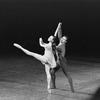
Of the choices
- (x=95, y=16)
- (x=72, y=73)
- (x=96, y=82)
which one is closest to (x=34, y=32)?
(x=95, y=16)

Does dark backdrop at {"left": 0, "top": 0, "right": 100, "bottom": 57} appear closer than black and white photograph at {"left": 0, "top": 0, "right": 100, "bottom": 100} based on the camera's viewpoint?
No

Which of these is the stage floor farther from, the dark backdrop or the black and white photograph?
the dark backdrop

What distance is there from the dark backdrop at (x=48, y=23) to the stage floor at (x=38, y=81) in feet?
9.06

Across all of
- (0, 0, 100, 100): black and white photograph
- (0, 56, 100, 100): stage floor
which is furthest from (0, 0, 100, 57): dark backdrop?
(0, 56, 100, 100): stage floor

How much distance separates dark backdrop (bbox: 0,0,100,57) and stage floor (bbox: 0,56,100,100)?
276cm

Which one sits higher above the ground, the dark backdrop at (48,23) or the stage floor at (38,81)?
the dark backdrop at (48,23)

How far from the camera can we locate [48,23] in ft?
72.7

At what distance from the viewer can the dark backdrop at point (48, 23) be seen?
16906mm

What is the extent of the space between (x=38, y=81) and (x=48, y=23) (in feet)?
42.8

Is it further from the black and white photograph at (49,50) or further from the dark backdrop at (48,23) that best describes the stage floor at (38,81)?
the dark backdrop at (48,23)

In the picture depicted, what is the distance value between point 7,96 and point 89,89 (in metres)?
2.20

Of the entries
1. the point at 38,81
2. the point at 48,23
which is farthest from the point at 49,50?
the point at 48,23

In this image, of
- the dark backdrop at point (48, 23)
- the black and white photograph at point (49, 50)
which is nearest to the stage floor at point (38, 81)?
the black and white photograph at point (49, 50)

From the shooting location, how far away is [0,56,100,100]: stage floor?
304 inches
